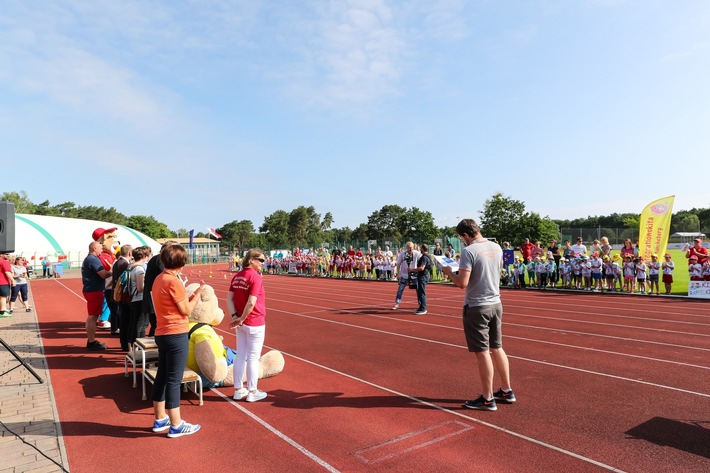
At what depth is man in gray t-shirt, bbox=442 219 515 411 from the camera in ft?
15.3

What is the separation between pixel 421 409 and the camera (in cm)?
486

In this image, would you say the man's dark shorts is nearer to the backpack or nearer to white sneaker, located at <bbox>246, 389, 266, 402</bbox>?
white sneaker, located at <bbox>246, 389, 266, 402</bbox>

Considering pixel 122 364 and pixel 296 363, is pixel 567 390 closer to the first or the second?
pixel 296 363

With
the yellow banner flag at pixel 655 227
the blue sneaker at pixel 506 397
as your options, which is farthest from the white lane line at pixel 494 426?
the yellow banner flag at pixel 655 227

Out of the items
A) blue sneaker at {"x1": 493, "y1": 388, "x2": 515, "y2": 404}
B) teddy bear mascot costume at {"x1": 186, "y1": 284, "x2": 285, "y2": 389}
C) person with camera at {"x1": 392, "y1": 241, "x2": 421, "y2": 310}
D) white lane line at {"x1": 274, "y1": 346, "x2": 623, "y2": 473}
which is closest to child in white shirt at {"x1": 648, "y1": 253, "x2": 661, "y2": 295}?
person with camera at {"x1": 392, "y1": 241, "x2": 421, "y2": 310}

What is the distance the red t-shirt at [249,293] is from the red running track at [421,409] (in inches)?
41.2

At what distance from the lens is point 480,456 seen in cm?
376

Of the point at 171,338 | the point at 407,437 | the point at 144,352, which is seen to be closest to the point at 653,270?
the point at 407,437

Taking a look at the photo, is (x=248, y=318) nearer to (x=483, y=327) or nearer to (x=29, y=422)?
(x=29, y=422)

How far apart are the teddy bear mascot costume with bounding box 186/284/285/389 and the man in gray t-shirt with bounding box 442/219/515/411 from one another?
9.16ft

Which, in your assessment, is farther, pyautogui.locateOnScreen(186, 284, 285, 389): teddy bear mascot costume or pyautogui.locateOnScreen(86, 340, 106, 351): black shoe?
pyautogui.locateOnScreen(86, 340, 106, 351): black shoe

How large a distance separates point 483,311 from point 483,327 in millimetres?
172

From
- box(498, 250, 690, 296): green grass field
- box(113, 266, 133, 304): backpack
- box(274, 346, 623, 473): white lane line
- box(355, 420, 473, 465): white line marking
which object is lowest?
box(355, 420, 473, 465): white line marking

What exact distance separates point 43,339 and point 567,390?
10.1 m
